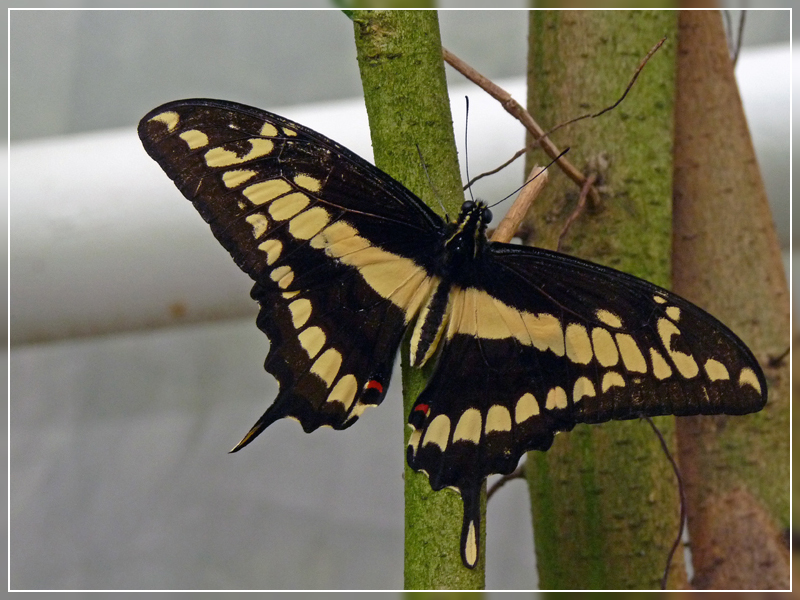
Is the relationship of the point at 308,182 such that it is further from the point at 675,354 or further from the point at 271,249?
the point at 675,354

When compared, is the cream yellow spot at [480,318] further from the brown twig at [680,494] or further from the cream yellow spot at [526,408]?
the brown twig at [680,494]

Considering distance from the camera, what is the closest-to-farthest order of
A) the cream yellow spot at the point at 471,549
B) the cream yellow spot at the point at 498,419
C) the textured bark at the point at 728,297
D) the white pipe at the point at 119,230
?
the cream yellow spot at the point at 471,549 → the cream yellow spot at the point at 498,419 → the textured bark at the point at 728,297 → the white pipe at the point at 119,230

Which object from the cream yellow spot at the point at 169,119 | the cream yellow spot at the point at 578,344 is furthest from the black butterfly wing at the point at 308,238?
the cream yellow spot at the point at 578,344

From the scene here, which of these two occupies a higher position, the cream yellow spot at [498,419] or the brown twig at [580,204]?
the brown twig at [580,204]

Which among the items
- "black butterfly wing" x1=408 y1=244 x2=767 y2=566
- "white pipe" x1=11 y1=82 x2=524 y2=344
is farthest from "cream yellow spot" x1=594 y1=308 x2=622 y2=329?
"white pipe" x1=11 y1=82 x2=524 y2=344

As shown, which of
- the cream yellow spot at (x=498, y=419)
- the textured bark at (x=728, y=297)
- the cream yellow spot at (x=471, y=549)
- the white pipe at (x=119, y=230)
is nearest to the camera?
the cream yellow spot at (x=471, y=549)

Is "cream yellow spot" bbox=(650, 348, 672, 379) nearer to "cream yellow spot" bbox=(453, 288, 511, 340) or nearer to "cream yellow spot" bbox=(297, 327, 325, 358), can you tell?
"cream yellow spot" bbox=(453, 288, 511, 340)

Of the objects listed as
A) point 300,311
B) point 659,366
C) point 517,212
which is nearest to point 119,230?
point 300,311

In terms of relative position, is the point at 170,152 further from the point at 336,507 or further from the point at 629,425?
the point at 336,507

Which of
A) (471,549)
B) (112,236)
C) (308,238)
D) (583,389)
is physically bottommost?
(471,549)
